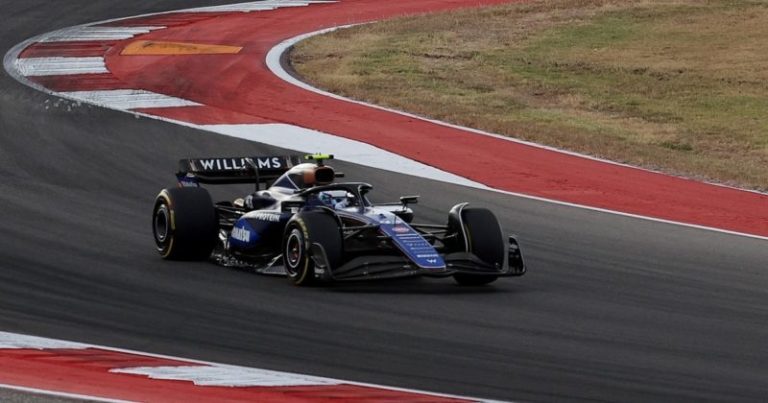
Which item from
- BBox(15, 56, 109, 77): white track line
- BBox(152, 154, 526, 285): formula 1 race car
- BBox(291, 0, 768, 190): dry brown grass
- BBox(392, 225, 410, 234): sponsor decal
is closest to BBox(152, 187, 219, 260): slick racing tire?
BBox(152, 154, 526, 285): formula 1 race car

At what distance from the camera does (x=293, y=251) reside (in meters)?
12.8

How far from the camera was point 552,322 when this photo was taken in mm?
11320

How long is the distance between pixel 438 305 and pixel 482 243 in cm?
117

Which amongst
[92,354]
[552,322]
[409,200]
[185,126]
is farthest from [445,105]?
[92,354]

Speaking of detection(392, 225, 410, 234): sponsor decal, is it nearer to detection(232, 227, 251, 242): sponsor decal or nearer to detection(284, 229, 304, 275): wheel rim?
detection(284, 229, 304, 275): wheel rim

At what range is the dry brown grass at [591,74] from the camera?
22.2 metres

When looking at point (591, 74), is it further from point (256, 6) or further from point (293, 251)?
point (293, 251)

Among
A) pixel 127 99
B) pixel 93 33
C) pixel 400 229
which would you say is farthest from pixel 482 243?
pixel 93 33

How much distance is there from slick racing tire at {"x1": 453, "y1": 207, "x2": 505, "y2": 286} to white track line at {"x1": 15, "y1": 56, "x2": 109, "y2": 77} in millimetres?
14008

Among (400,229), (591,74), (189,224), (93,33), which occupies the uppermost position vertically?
(400,229)

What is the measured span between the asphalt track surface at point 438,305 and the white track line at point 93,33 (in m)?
11.3

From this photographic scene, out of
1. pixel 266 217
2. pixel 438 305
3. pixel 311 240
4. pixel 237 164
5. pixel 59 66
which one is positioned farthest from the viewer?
pixel 59 66

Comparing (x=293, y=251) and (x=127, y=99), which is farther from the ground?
(x=293, y=251)

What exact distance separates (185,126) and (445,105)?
437 centimetres
